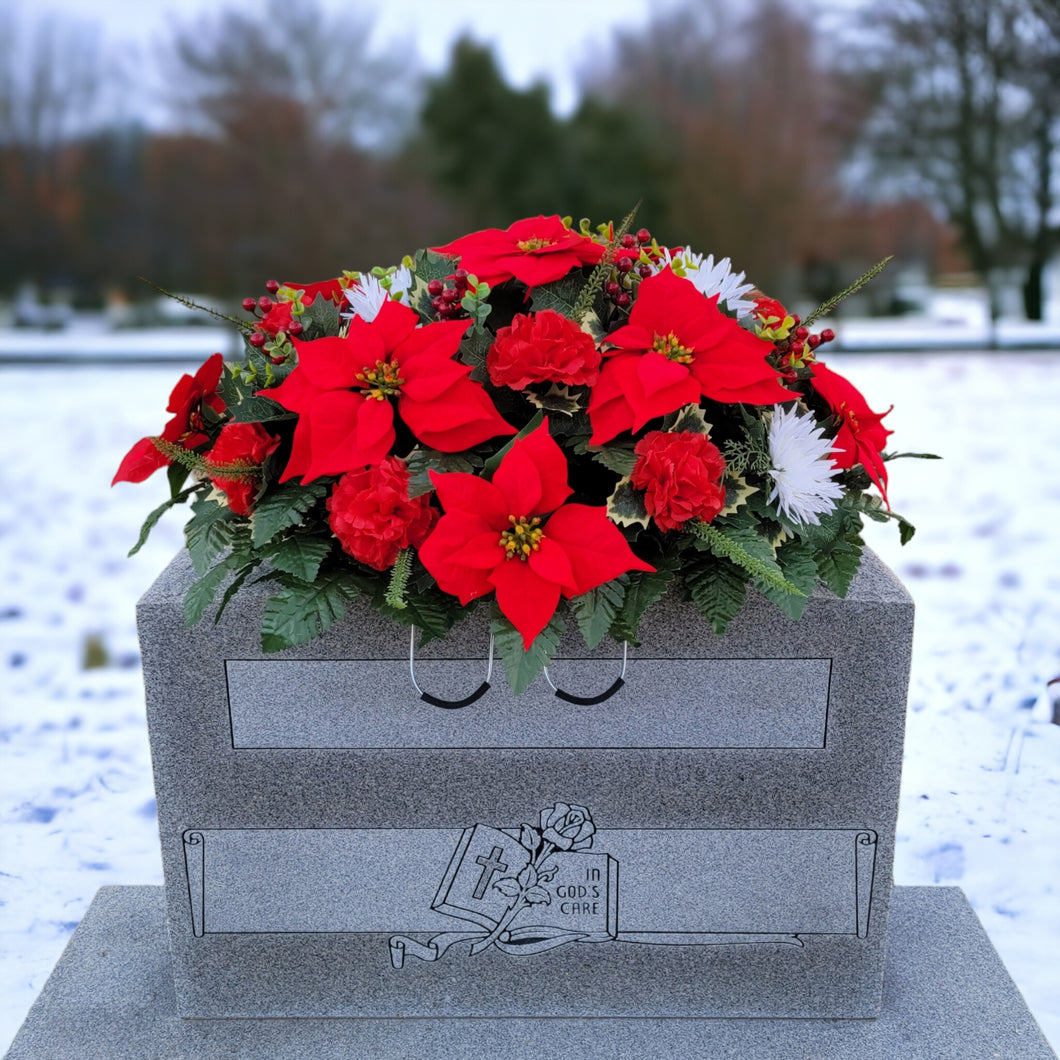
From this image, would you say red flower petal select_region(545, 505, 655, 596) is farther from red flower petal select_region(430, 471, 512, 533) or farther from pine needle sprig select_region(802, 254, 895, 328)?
pine needle sprig select_region(802, 254, 895, 328)

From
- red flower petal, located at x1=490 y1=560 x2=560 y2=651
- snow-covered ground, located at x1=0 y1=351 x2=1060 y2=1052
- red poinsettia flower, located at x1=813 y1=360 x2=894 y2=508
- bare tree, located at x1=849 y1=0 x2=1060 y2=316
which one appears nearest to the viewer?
red flower petal, located at x1=490 y1=560 x2=560 y2=651

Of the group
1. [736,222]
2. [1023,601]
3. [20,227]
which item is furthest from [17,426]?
[736,222]

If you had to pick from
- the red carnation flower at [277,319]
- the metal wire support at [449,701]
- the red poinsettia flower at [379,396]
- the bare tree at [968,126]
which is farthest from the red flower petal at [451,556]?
the bare tree at [968,126]

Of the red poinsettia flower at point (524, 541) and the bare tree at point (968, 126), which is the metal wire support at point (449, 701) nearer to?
the red poinsettia flower at point (524, 541)

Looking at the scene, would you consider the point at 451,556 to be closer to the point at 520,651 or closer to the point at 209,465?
the point at 520,651

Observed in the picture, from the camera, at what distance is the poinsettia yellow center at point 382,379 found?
1166mm

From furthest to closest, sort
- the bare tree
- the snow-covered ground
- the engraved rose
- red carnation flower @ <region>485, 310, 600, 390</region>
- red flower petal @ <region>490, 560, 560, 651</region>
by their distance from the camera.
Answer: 1. the bare tree
2. the snow-covered ground
3. the engraved rose
4. red carnation flower @ <region>485, 310, 600, 390</region>
5. red flower petal @ <region>490, 560, 560, 651</region>

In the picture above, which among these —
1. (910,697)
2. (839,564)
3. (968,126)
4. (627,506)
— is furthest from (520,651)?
(968,126)

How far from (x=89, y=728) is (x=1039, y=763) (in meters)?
2.37

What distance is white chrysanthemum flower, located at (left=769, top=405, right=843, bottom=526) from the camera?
1207 mm

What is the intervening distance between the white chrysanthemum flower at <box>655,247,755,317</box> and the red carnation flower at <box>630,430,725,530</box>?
267 mm

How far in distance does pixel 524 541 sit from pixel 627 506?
13 centimetres

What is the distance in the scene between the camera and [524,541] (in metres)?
1.10

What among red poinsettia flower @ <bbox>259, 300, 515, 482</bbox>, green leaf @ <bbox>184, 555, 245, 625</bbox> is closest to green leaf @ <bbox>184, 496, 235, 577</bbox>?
green leaf @ <bbox>184, 555, 245, 625</bbox>
